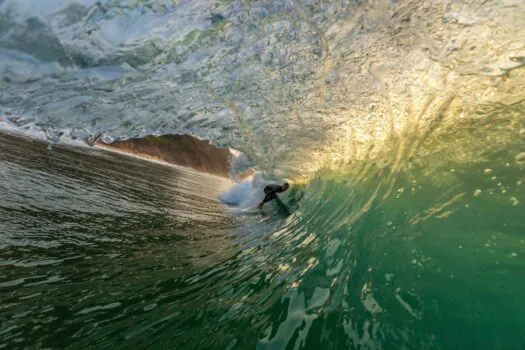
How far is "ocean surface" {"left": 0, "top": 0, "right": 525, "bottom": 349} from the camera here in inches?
117

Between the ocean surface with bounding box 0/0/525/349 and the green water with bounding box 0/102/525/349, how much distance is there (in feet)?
0.07

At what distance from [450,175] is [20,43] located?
19.1ft

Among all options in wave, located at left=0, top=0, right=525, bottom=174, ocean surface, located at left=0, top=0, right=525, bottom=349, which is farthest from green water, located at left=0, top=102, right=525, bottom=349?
wave, located at left=0, top=0, right=525, bottom=174

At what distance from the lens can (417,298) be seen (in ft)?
10.6

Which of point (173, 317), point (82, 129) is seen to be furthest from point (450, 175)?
point (82, 129)

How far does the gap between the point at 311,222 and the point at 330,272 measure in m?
3.22

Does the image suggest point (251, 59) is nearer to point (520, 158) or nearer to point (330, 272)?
point (330, 272)

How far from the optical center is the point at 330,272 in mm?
4055

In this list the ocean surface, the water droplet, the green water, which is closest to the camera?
the green water

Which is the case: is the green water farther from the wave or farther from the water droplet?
the wave

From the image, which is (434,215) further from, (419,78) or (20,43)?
(20,43)

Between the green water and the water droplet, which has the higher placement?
the water droplet

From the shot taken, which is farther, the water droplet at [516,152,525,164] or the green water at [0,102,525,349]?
Result: the water droplet at [516,152,525,164]

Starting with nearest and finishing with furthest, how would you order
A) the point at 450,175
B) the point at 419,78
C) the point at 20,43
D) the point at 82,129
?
the point at 20,43 < the point at 450,175 < the point at 419,78 < the point at 82,129
